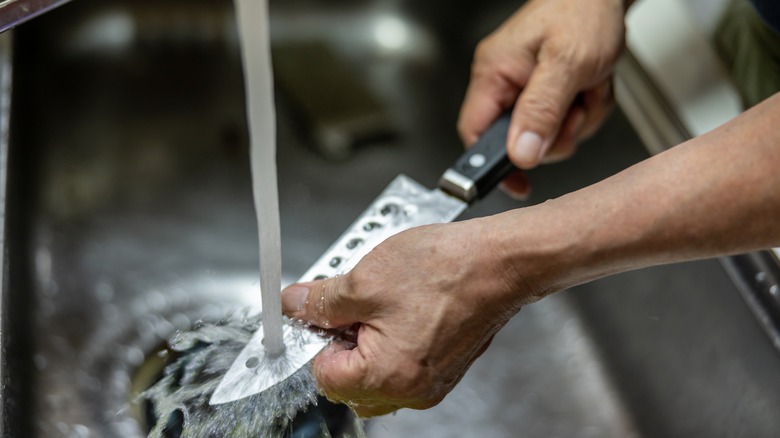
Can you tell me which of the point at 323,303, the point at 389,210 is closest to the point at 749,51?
the point at 389,210

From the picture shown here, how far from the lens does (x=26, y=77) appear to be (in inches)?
25.9

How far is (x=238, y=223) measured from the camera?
715 mm

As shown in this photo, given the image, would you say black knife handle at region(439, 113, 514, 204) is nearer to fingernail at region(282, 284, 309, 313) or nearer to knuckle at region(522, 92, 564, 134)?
knuckle at region(522, 92, 564, 134)

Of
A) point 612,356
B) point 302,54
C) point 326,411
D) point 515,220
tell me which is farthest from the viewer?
point 302,54

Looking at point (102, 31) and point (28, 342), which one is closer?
point (28, 342)

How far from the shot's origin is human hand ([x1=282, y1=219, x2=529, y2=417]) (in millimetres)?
436

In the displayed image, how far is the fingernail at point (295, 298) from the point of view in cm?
49

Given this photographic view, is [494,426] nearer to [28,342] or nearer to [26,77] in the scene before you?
[28,342]

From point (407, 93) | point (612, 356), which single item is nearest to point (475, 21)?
point (407, 93)

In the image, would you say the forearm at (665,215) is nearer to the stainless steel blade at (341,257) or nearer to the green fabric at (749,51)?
the stainless steel blade at (341,257)

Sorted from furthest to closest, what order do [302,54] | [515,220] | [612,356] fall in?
[302,54] < [612,356] < [515,220]

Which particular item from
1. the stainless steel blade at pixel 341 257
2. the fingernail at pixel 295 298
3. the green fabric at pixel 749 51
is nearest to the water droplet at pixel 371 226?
the stainless steel blade at pixel 341 257

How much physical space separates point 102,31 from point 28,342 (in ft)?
1.02

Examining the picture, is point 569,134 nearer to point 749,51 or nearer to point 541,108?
point 541,108
